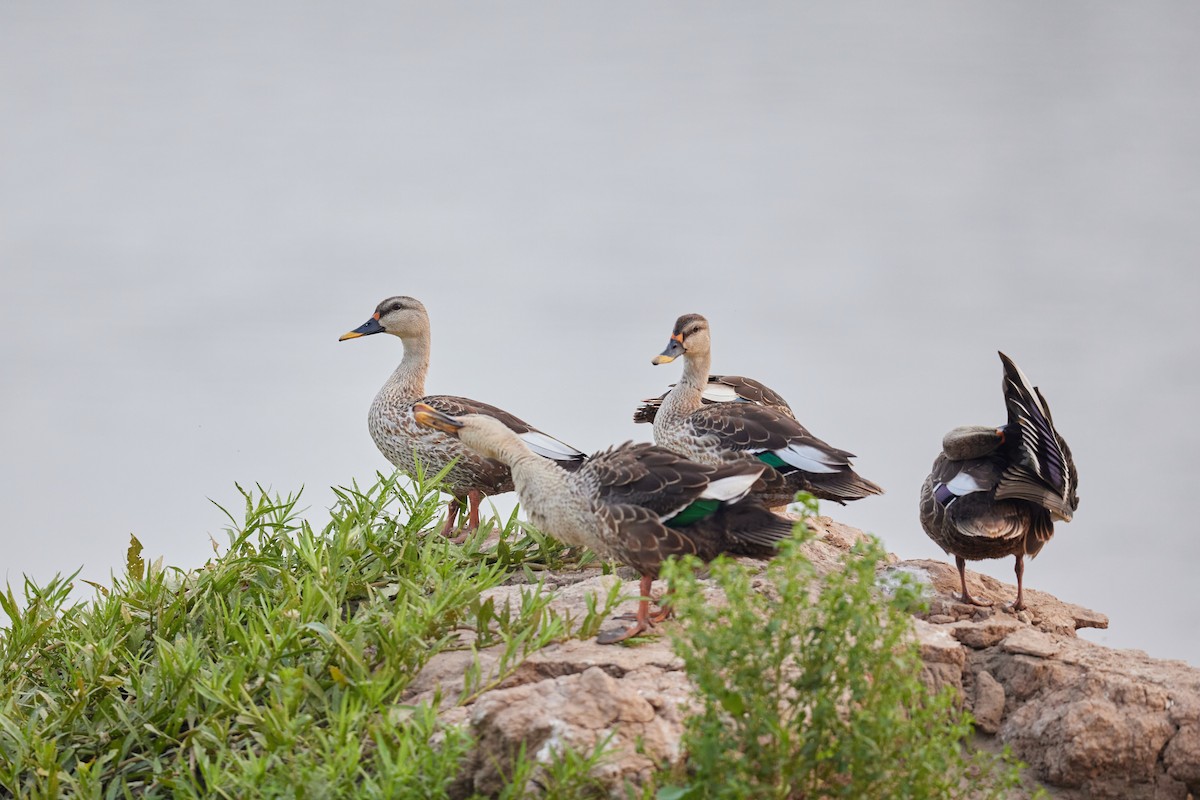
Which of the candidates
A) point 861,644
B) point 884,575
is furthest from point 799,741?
point 884,575

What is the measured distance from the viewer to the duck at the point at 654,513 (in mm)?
4438

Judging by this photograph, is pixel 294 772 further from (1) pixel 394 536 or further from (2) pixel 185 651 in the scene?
(1) pixel 394 536

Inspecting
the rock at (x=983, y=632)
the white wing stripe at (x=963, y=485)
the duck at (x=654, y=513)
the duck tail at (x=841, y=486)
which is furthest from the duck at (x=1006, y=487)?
the duck at (x=654, y=513)

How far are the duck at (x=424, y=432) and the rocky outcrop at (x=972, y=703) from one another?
3.25 ft

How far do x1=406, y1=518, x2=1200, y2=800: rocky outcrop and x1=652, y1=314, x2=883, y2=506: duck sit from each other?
34.0 inches

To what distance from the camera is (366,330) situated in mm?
6816

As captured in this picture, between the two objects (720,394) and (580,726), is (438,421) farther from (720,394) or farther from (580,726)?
(580,726)

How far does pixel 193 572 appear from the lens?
18.6ft

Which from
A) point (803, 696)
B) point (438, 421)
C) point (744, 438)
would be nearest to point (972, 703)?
point (803, 696)

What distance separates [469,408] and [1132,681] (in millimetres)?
3326

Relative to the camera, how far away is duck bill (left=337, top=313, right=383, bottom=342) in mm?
6797

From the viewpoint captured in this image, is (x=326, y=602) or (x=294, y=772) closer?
(x=294, y=772)

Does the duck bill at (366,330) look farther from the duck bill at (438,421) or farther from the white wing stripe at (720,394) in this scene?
the white wing stripe at (720,394)

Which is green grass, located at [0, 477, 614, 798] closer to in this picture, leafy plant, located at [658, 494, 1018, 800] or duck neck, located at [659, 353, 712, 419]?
leafy plant, located at [658, 494, 1018, 800]
